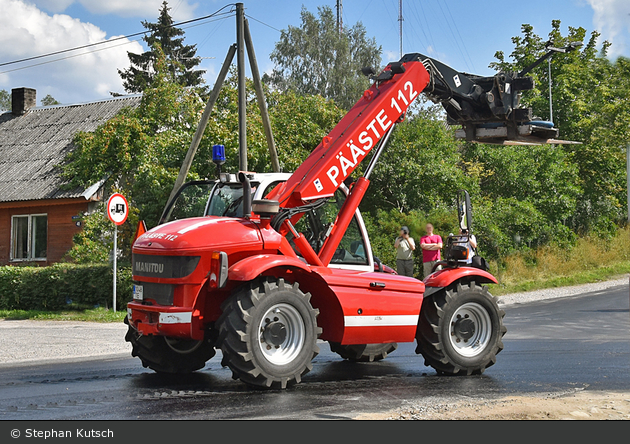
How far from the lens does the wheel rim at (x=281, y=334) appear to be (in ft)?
25.3

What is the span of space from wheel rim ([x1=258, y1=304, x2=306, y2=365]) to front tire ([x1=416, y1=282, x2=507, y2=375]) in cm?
197

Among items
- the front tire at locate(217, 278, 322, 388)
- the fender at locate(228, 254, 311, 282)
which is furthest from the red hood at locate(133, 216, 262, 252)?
the front tire at locate(217, 278, 322, 388)

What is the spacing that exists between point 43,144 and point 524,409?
26546 millimetres

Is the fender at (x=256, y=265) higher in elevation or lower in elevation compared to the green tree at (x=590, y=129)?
lower

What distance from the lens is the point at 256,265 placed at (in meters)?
7.54

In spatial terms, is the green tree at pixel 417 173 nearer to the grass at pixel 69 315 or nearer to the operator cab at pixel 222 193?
the grass at pixel 69 315

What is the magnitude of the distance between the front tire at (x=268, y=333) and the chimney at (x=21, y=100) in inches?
1152

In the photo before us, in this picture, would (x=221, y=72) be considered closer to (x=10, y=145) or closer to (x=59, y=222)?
(x=59, y=222)

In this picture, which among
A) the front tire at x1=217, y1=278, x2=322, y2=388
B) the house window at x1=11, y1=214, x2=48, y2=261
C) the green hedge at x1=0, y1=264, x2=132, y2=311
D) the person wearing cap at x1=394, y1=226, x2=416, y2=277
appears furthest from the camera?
the house window at x1=11, y1=214, x2=48, y2=261

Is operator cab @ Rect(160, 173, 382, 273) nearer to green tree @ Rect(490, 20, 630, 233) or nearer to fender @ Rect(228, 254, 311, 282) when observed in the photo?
fender @ Rect(228, 254, 311, 282)

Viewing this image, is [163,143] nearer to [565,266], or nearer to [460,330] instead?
[460,330]

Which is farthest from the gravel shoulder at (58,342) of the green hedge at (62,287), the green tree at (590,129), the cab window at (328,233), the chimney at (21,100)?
the green tree at (590,129)

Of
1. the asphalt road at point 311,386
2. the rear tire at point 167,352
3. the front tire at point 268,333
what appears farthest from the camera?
the rear tire at point 167,352

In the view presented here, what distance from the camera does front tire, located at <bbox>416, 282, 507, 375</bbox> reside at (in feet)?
29.6
